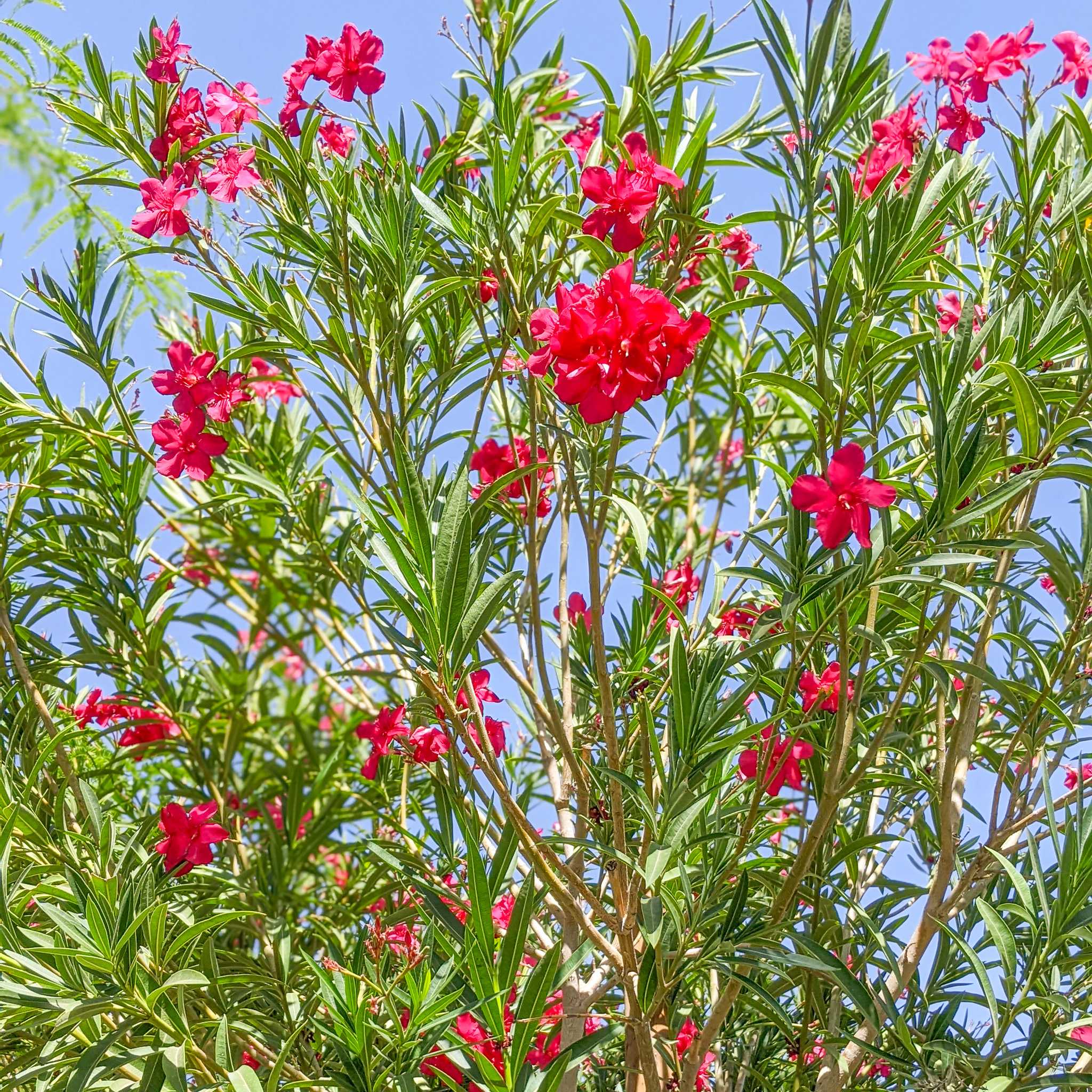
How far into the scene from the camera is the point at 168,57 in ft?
6.08

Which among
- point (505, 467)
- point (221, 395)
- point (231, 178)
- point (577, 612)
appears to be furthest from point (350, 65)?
point (577, 612)

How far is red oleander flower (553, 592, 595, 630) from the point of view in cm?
208

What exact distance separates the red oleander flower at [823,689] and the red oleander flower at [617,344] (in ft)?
1.85

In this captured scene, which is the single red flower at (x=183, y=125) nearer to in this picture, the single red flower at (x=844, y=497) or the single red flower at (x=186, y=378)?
the single red flower at (x=186, y=378)

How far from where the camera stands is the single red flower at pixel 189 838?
70.3 inches

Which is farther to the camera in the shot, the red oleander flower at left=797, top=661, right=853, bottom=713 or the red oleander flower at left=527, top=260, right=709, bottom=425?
the red oleander flower at left=797, top=661, right=853, bottom=713

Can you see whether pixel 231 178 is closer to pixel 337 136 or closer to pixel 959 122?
pixel 337 136

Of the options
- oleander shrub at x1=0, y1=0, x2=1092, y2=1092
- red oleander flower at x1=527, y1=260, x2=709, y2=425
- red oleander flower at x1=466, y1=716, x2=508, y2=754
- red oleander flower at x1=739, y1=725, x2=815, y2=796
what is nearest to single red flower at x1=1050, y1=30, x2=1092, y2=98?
oleander shrub at x1=0, y1=0, x2=1092, y2=1092

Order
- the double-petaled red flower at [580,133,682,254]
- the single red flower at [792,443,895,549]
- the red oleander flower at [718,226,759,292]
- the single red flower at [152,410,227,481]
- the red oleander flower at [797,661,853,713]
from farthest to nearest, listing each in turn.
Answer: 1. the red oleander flower at [718,226,759,292]
2. the single red flower at [152,410,227,481]
3. the red oleander flower at [797,661,853,713]
4. the double-petaled red flower at [580,133,682,254]
5. the single red flower at [792,443,895,549]

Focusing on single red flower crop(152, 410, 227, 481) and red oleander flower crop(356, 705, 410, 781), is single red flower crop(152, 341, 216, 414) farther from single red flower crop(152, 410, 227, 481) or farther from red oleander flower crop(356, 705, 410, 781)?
red oleander flower crop(356, 705, 410, 781)

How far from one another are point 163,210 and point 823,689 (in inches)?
50.7

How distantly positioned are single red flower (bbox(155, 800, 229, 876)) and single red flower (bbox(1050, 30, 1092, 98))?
1809 millimetres

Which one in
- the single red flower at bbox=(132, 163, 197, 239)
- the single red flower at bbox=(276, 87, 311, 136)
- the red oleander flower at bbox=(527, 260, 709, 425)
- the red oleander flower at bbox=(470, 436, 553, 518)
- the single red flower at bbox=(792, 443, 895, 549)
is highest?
the single red flower at bbox=(276, 87, 311, 136)

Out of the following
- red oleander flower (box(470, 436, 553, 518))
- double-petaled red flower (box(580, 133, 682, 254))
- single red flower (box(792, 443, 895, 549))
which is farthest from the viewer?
red oleander flower (box(470, 436, 553, 518))
